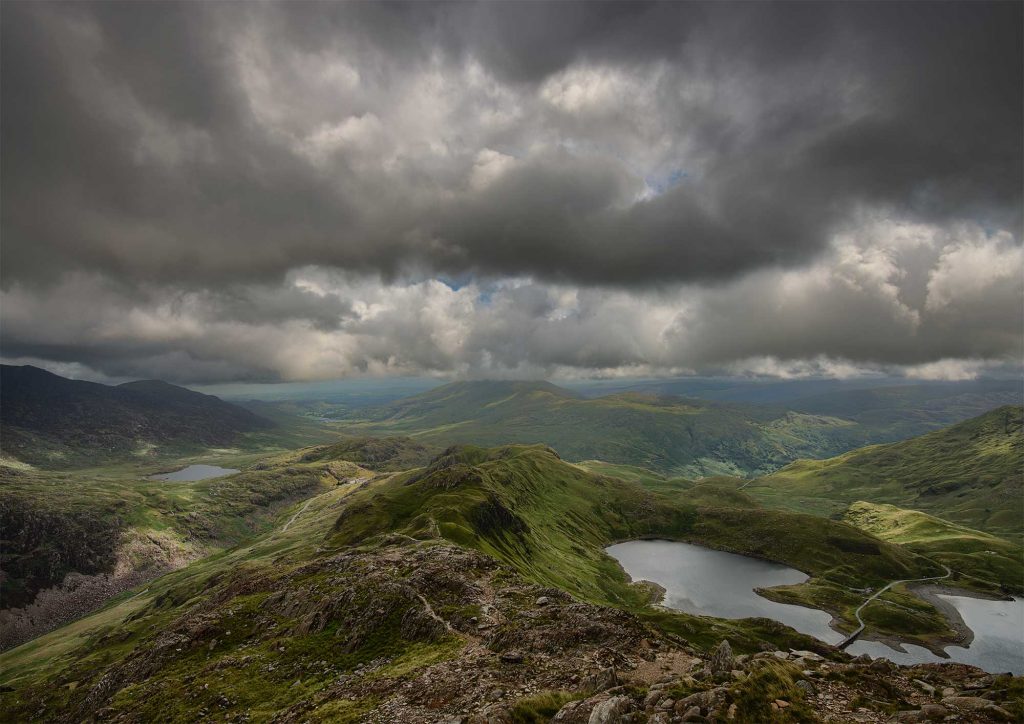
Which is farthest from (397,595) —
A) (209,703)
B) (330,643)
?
(209,703)

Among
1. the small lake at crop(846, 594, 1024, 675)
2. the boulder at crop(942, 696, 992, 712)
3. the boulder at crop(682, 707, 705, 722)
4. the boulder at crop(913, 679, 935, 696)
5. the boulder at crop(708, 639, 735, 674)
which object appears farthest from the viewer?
the small lake at crop(846, 594, 1024, 675)

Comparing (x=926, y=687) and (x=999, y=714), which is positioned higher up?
(x=999, y=714)

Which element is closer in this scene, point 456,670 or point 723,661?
point 723,661

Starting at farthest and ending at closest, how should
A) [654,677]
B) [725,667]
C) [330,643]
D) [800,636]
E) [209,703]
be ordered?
[800,636] < [330,643] < [209,703] < [654,677] < [725,667]

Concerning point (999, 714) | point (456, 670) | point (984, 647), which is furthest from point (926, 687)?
point (984, 647)

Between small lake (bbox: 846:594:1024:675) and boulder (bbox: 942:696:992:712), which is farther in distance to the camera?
small lake (bbox: 846:594:1024:675)

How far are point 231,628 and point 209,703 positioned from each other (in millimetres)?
21603

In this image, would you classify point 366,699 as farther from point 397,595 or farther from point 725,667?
point 725,667

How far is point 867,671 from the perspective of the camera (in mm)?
30734

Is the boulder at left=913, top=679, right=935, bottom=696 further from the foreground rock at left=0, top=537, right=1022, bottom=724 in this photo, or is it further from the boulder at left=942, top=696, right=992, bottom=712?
the boulder at left=942, top=696, right=992, bottom=712

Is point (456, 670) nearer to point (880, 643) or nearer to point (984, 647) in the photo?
point (880, 643)

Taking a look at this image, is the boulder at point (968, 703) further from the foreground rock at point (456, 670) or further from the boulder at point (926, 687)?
the boulder at point (926, 687)

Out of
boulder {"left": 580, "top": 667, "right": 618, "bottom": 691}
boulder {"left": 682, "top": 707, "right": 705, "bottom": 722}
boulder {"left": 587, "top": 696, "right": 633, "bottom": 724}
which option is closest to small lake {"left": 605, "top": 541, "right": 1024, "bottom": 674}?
boulder {"left": 580, "top": 667, "right": 618, "bottom": 691}

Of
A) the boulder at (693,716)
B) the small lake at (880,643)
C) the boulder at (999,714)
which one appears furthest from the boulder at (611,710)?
the small lake at (880,643)
